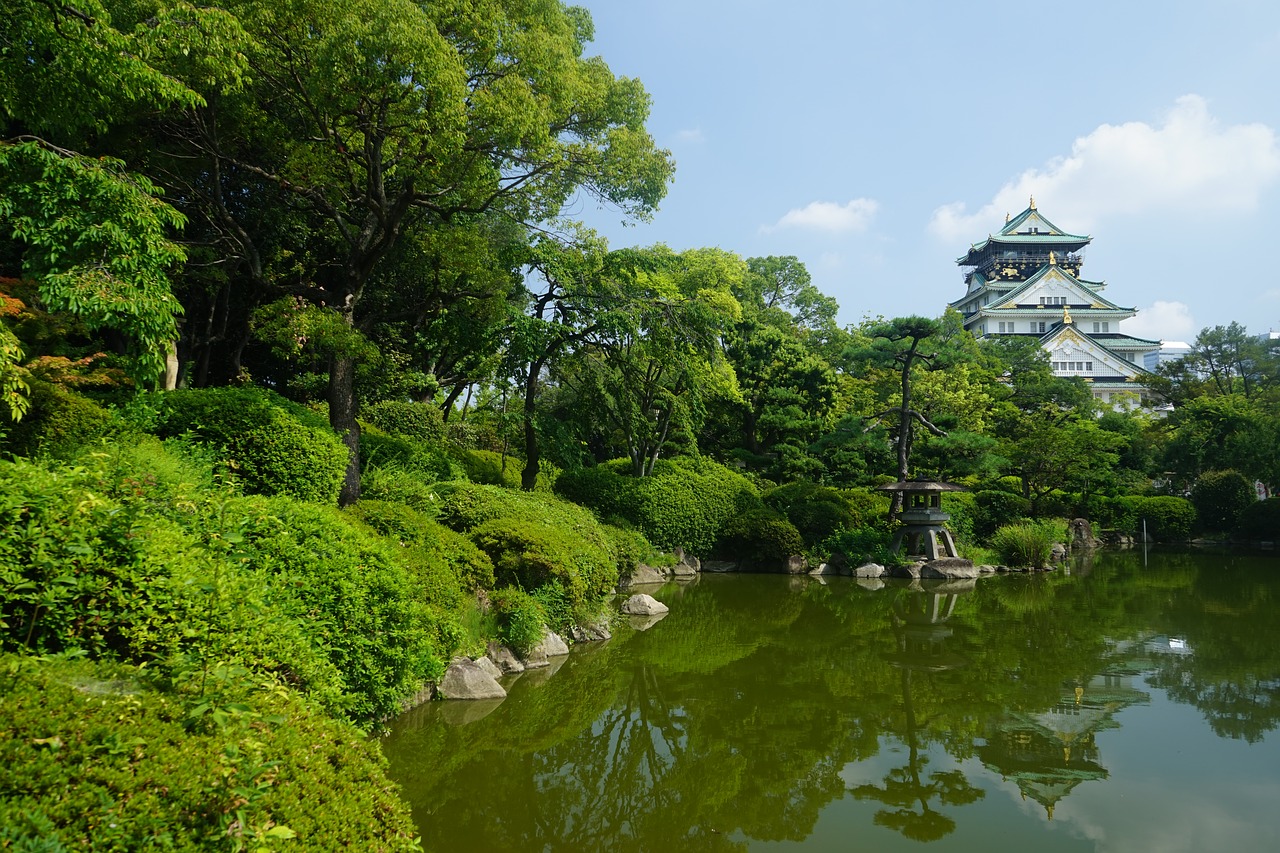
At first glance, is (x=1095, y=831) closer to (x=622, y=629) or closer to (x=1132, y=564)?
(x=622, y=629)

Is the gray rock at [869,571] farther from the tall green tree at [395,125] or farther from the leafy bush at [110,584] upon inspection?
the leafy bush at [110,584]

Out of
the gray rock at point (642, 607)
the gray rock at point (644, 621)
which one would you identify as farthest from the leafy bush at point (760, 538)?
the gray rock at point (644, 621)

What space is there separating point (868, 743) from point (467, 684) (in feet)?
9.86

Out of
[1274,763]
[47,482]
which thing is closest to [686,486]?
[1274,763]

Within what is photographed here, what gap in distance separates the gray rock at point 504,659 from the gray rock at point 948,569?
9.64 m

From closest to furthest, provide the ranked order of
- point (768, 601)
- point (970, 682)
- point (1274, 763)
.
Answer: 1. point (1274, 763)
2. point (970, 682)
3. point (768, 601)

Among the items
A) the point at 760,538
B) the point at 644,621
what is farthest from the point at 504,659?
the point at 760,538

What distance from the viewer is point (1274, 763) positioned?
4.89 meters

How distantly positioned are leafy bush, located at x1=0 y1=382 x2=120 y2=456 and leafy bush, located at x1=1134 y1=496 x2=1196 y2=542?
24.0 meters

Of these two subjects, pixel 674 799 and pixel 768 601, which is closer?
pixel 674 799

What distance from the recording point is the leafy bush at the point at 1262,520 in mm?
19625

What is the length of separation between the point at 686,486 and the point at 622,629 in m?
5.74

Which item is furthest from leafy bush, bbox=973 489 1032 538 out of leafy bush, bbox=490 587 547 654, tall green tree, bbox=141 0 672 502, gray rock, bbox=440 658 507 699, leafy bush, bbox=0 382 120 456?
leafy bush, bbox=0 382 120 456

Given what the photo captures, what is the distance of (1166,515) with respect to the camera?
21.2m
